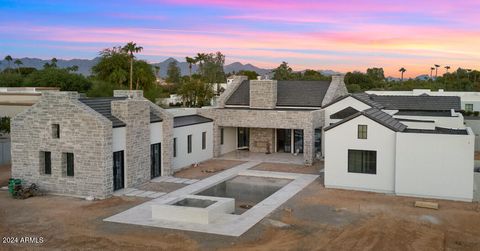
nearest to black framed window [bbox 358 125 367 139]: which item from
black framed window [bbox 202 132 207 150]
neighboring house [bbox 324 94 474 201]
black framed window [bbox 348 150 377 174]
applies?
neighboring house [bbox 324 94 474 201]

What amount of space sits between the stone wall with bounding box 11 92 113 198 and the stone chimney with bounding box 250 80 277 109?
15.3 meters

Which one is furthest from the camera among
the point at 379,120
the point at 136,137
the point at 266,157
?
the point at 266,157

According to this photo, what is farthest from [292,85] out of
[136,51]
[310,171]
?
[136,51]

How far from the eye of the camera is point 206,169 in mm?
28703

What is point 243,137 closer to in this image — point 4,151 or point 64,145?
point 4,151

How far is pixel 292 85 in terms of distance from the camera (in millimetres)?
36969

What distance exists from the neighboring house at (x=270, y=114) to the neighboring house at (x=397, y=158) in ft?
23.1

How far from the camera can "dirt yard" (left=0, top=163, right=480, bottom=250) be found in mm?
15086

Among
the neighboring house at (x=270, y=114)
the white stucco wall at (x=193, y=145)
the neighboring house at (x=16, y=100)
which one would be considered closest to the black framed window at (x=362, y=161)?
Result: the neighboring house at (x=270, y=114)

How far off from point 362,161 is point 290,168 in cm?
681

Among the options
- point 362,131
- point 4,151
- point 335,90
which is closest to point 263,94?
point 335,90

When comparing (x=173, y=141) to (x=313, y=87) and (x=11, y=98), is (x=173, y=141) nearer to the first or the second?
(x=313, y=87)

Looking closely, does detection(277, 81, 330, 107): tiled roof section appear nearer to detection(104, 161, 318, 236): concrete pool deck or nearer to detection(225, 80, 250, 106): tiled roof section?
detection(225, 80, 250, 106): tiled roof section

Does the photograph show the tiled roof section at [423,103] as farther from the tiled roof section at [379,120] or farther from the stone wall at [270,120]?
the tiled roof section at [379,120]
